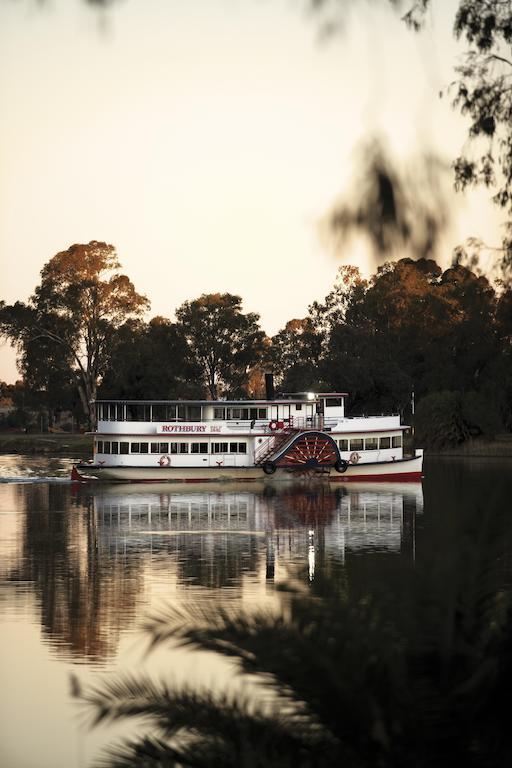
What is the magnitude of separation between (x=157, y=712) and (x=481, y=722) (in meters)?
2.27

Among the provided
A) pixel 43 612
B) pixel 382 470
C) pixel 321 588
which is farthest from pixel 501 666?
pixel 382 470

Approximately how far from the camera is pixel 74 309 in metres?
103

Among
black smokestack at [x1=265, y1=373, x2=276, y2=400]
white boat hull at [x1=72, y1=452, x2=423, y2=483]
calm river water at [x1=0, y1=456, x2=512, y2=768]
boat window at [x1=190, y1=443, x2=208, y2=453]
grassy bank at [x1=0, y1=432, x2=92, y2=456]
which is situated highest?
black smokestack at [x1=265, y1=373, x2=276, y2=400]

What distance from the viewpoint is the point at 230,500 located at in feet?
192

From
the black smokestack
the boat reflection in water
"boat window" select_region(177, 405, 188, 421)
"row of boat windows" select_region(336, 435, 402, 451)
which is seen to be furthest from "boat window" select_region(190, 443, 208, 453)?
"row of boat windows" select_region(336, 435, 402, 451)

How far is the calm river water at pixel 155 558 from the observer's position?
32.7ft

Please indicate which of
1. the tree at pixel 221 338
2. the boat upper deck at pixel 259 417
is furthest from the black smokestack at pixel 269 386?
the tree at pixel 221 338

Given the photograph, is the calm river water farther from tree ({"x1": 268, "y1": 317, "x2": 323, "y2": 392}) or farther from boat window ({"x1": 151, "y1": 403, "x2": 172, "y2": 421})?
tree ({"x1": 268, "y1": 317, "x2": 323, "y2": 392})

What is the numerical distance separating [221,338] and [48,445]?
24.5 metres

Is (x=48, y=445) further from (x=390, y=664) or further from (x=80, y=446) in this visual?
(x=390, y=664)

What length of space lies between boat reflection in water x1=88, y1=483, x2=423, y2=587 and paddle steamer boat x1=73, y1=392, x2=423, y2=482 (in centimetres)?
110

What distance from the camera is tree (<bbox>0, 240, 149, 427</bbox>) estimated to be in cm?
10431

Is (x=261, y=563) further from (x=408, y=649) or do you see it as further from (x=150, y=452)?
(x=150, y=452)

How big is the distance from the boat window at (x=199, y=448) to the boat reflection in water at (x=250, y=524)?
2274 millimetres
